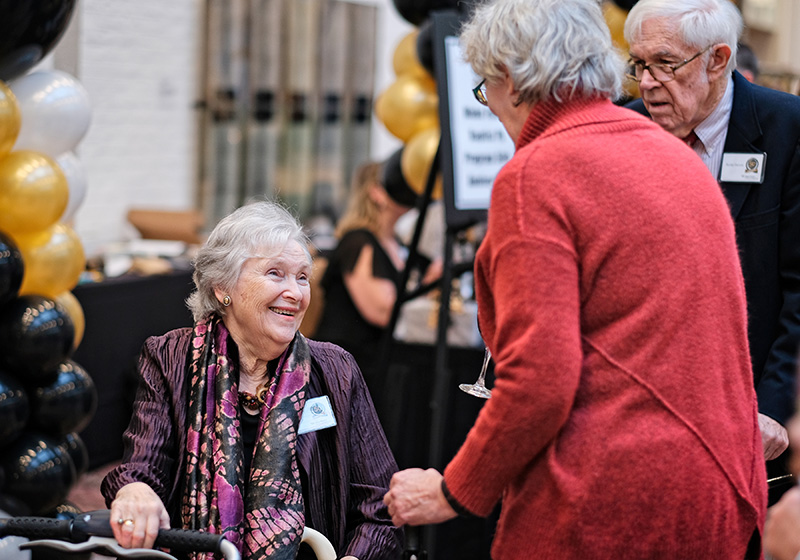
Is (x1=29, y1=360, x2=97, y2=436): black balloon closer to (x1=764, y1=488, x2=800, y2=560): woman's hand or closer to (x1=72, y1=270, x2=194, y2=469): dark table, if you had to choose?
(x1=72, y1=270, x2=194, y2=469): dark table

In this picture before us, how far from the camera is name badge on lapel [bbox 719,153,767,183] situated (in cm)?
184

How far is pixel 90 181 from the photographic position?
605 cm

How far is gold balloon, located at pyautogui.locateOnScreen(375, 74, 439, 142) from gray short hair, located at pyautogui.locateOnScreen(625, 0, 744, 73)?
197 cm

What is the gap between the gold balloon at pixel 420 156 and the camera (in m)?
3.61

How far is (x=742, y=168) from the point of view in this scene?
1.85 m

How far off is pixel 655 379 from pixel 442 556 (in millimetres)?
2188

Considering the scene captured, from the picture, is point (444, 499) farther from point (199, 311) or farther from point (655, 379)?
point (199, 311)

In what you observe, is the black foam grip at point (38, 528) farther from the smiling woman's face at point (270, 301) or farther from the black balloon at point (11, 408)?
the black balloon at point (11, 408)

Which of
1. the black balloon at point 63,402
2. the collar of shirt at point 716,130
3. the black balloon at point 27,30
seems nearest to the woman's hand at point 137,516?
the collar of shirt at point 716,130

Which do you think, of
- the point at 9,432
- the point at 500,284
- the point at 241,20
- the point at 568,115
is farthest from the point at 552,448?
the point at 241,20

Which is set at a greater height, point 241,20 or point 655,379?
point 241,20

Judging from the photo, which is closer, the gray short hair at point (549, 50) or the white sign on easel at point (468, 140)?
the gray short hair at point (549, 50)

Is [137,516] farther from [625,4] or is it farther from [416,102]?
[625,4]

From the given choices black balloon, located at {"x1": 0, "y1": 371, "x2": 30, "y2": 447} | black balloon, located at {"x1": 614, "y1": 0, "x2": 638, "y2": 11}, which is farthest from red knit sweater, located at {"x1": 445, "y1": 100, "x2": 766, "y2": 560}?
black balloon, located at {"x1": 614, "y1": 0, "x2": 638, "y2": 11}
